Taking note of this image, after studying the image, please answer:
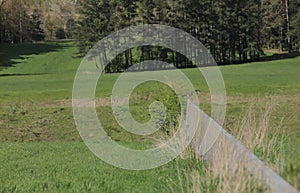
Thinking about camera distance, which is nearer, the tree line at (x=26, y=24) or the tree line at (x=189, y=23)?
the tree line at (x=189, y=23)

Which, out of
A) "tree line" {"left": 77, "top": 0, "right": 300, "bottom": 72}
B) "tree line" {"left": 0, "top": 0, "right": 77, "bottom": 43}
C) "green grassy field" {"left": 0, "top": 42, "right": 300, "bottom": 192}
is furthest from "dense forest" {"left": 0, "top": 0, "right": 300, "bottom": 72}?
"green grassy field" {"left": 0, "top": 42, "right": 300, "bottom": 192}

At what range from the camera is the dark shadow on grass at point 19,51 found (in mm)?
59450

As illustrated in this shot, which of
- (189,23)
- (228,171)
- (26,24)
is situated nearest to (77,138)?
Answer: (228,171)

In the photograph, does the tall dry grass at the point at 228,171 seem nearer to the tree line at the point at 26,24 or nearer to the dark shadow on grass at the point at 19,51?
the dark shadow on grass at the point at 19,51

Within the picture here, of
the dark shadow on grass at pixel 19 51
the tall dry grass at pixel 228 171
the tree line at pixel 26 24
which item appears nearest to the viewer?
the tall dry grass at pixel 228 171

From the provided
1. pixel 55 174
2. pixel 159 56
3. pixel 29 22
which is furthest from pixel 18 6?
pixel 55 174

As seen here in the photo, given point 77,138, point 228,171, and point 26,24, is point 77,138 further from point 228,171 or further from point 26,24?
point 26,24

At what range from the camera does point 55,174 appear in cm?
696

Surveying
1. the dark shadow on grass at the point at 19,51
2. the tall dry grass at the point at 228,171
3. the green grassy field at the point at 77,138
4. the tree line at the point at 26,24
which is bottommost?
the green grassy field at the point at 77,138

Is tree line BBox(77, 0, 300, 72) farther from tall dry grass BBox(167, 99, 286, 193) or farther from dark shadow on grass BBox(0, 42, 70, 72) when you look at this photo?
tall dry grass BBox(167, 99, 286, 193)

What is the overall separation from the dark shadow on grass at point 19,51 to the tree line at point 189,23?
11355mm

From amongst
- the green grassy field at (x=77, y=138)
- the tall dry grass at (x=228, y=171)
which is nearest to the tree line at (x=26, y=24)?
the green grassy field at (x=77, y=138)

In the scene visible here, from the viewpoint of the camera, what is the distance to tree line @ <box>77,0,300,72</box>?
169 ft

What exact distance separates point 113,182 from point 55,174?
1237 millimetres
